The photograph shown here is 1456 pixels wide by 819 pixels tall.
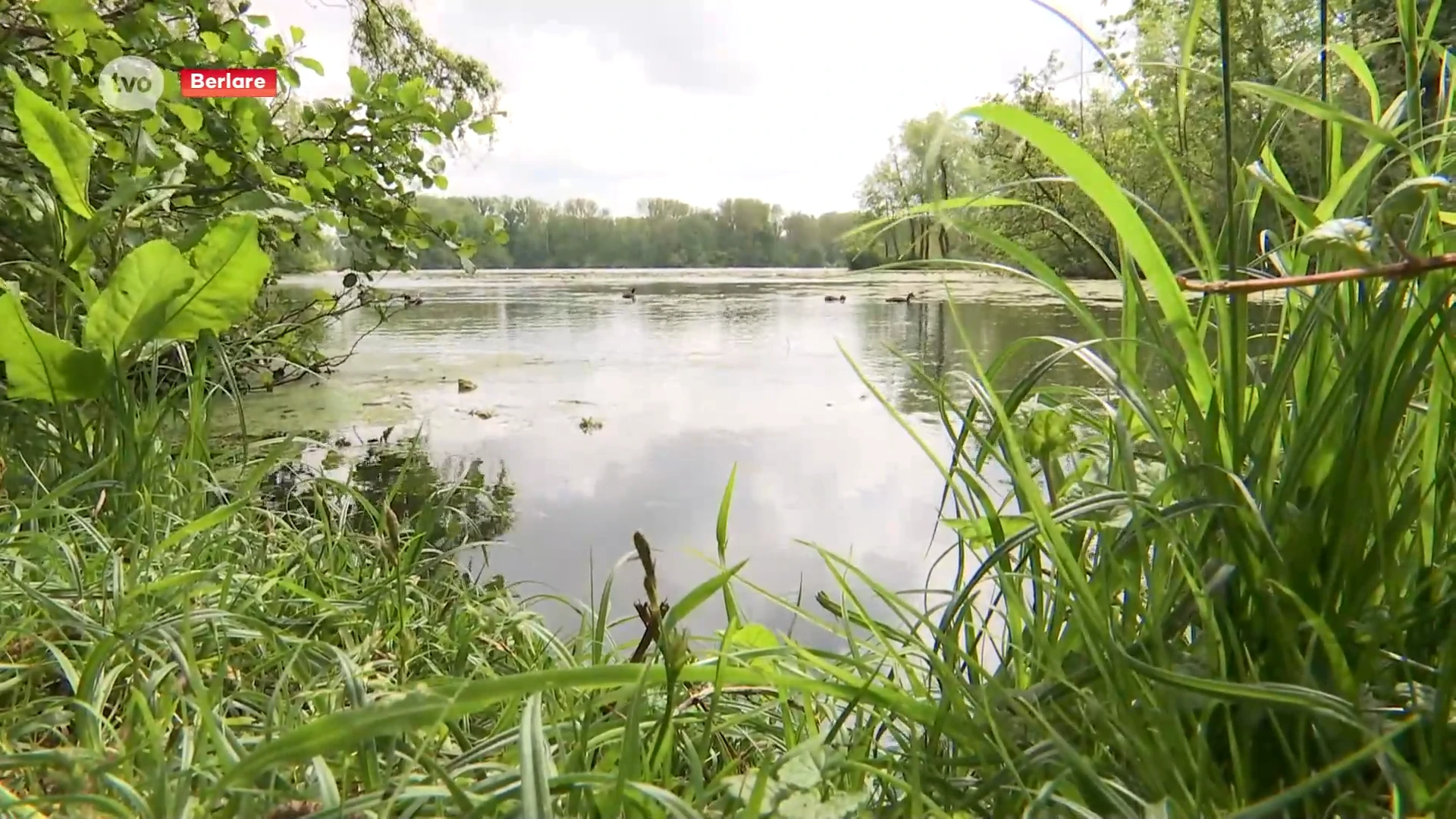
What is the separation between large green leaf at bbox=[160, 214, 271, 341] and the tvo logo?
0.75 ft

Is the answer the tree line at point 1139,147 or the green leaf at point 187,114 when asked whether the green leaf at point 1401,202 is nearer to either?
the tree line at point 1139,147

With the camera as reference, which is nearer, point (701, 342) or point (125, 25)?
point (125, 25)

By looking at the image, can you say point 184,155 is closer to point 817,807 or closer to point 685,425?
point 817,807

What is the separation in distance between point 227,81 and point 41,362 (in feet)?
1.41

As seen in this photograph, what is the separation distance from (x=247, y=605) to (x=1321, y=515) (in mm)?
573

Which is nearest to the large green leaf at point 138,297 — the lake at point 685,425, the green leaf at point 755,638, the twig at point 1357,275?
the lake at point 685,425

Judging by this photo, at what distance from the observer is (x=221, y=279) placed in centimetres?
68

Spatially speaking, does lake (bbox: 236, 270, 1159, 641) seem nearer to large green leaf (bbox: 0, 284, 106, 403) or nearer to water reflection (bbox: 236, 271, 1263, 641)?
water reflection (bbox: 236, 271, 1263, 641)

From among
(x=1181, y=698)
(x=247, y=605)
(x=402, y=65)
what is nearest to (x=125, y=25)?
(x=247, y=605)

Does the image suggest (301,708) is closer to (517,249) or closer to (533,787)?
(533,787)

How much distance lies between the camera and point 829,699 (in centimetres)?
48

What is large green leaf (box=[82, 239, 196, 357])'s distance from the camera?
0.62 meters

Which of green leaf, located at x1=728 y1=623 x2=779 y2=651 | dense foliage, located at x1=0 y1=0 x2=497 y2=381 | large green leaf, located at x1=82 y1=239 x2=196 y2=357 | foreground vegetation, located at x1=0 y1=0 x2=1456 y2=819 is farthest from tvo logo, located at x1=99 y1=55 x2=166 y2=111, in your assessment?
green leaf, located at x1=728 y1=623 x2=779 y2=651

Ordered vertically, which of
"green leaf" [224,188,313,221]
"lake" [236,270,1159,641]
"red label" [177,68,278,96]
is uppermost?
"red label" [177,68,278,96]
